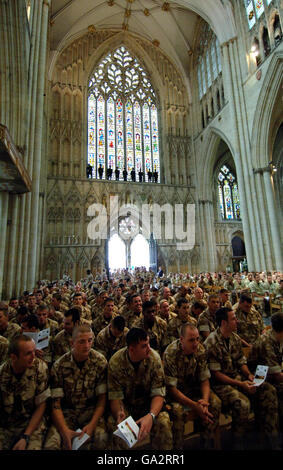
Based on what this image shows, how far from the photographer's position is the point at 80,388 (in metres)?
2.45

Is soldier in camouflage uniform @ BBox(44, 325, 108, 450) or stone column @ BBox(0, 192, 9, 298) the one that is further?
stone column @ BBox(0, 192, 9, 298)

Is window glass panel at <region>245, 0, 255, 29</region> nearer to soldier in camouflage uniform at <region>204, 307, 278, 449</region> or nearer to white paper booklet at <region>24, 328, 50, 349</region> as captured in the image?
soldier in camouflage uniform at <region>204, 307, 278, 449</region>

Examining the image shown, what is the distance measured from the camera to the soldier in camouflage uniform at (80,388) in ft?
7.42

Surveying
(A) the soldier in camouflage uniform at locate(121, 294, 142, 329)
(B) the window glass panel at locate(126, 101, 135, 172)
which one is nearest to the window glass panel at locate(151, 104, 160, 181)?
(B) the window glass panel at locate(126, 101, 135, 172)

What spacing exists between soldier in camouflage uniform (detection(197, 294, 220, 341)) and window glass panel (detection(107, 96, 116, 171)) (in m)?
18.9

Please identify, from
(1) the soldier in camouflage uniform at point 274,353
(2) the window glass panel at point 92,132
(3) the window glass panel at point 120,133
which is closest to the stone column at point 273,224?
(3) the window glass panel at point 120,133

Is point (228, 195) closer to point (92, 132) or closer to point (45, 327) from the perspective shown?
point (92, 132)

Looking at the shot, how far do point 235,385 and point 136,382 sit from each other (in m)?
1.12

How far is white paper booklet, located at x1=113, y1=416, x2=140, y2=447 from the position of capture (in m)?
1.89

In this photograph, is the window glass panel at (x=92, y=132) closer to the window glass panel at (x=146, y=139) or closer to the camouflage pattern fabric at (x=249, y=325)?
the window glass panel at (x=146, y=139)

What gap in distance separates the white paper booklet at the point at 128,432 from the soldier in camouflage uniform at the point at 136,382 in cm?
26

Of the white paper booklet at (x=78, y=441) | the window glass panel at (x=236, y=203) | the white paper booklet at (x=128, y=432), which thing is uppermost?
the window glass panel at (x=236, y=203)

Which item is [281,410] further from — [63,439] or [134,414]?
[63,439]

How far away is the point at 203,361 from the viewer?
2.74 metres
